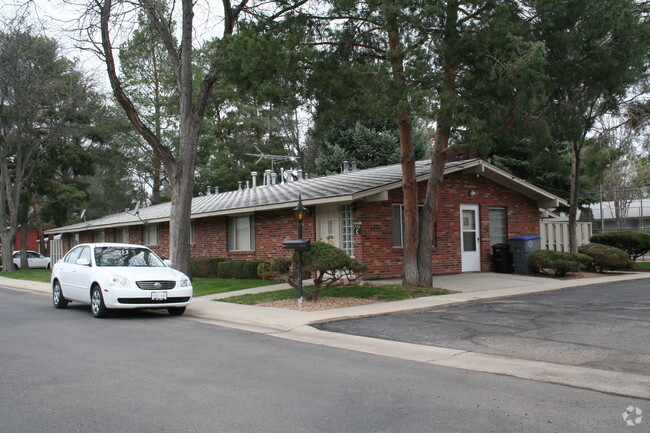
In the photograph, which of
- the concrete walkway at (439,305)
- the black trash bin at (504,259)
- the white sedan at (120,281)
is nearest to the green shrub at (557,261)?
the concrete walkway at (439,305)

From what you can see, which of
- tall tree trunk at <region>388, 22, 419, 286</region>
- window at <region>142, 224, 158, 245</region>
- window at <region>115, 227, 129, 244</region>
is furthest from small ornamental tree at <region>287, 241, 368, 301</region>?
window at <region>115, 227, 129, 244</region>

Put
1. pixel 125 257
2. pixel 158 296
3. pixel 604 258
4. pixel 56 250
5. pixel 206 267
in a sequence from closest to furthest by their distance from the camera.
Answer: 1. pixel 158 296
2. pixel 125 257
3. pixel 604 258
4. pixel 206 267
5. pixel 56 250

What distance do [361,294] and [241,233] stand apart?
9.61 m

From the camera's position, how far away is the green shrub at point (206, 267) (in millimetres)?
21562

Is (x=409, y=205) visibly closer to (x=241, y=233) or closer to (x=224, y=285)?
(x=224, y=285)

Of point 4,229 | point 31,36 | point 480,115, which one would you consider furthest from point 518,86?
point 4,229

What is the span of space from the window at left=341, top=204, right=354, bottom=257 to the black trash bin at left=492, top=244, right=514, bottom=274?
5.64 m

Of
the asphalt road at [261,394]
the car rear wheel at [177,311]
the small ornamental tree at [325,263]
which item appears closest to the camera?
the asphalt road at [261,394]

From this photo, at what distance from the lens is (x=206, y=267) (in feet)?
71.6

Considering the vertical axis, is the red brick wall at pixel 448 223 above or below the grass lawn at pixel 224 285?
above

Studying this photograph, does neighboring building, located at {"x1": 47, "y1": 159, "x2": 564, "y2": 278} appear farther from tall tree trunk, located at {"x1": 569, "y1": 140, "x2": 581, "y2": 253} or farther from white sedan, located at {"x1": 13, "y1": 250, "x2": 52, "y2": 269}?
white sedan, located at {"x1": 13, "y1": 250, "x2": 52, "y2": 269}

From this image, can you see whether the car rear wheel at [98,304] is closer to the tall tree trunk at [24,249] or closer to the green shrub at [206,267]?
the green shrub at [206,267]

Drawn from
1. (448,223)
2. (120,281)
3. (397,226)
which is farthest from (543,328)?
(448,223)

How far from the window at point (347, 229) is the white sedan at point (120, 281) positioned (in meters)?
6.47
